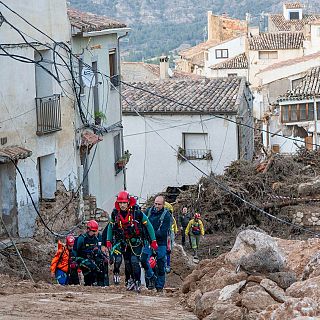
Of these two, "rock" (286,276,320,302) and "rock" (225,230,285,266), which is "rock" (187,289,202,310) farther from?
"rock" (286,276,320,302)

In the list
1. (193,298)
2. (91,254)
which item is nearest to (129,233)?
(91,254)

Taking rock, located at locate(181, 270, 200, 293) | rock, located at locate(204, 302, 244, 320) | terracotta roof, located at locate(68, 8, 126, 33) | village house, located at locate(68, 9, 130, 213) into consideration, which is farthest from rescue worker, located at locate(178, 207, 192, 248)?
rock, located at locate(204, 302, 244, 320)

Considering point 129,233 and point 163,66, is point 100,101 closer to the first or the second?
point 129,233

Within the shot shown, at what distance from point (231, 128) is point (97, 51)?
1088 cm

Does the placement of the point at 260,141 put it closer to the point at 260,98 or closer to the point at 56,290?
the point at 260,98

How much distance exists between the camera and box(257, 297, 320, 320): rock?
25.0 feet

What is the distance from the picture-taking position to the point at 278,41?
227 ft

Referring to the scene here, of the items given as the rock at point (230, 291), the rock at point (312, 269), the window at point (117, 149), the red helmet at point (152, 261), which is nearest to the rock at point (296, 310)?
the rock at point (230, 291)

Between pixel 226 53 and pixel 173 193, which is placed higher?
pixel 226 53

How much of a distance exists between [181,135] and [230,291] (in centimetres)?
2766

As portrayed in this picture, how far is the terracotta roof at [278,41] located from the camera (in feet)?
223

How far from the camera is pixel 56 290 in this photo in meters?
12.2

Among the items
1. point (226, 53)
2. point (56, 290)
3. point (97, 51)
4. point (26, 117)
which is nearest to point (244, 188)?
point (97, 51)

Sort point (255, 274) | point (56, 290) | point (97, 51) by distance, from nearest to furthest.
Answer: point (255, 274) → point (56, 290) → point (97, 51)
